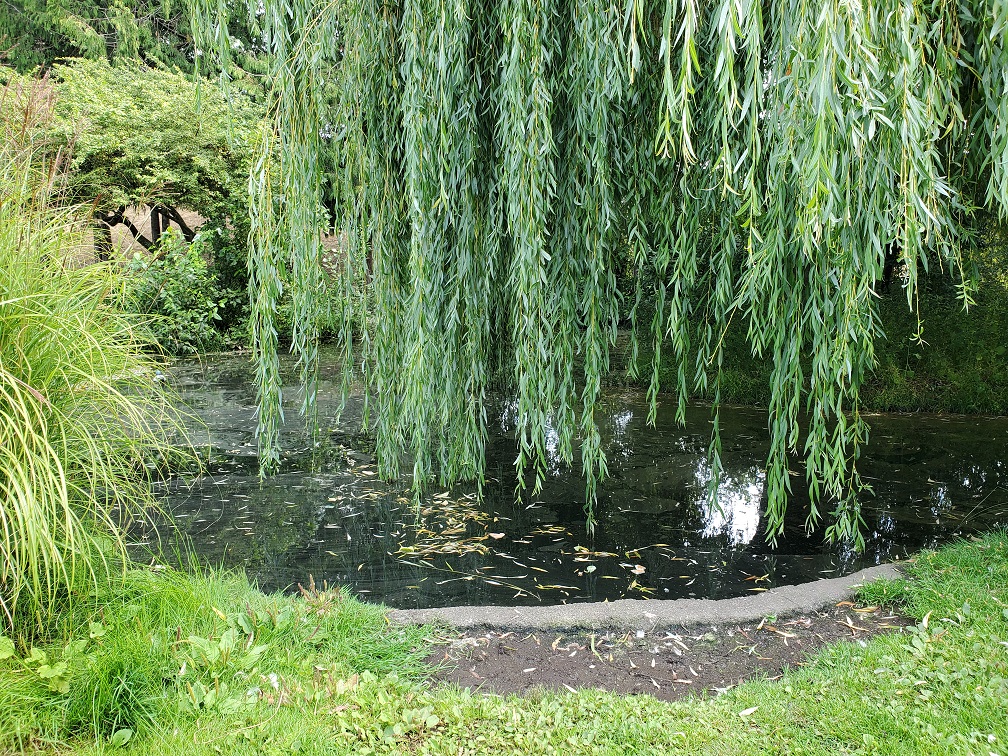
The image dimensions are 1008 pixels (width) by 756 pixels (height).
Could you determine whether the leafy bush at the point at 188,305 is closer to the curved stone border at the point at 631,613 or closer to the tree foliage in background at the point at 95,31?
the tree foliage in background at the point at 95,31

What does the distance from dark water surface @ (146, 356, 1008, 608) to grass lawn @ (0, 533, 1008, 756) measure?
3.00 ft

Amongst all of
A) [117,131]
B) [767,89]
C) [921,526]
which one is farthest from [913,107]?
[117,131]

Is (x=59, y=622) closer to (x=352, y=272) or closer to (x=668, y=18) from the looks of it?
(x=352, y=272)

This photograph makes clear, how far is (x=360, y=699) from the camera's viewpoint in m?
2.14

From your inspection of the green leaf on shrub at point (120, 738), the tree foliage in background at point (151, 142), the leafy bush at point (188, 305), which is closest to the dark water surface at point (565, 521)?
the green leaf on shrub at point (120, 738)

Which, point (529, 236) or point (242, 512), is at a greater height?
point (529, 236)

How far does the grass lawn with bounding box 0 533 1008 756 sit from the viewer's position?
1.93 meters

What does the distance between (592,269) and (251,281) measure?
47.8 inches

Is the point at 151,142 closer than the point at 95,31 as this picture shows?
Yes

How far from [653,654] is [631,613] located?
251mm

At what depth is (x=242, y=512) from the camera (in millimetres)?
4371

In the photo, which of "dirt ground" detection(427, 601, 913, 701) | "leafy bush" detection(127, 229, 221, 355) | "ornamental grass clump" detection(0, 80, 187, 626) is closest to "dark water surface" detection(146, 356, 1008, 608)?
"dirt ground" detection(427, 601, 913, 701)

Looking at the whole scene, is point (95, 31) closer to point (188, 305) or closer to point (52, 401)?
point (188, 305)

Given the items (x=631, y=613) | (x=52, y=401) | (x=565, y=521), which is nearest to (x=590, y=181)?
(x=631, y=613)
